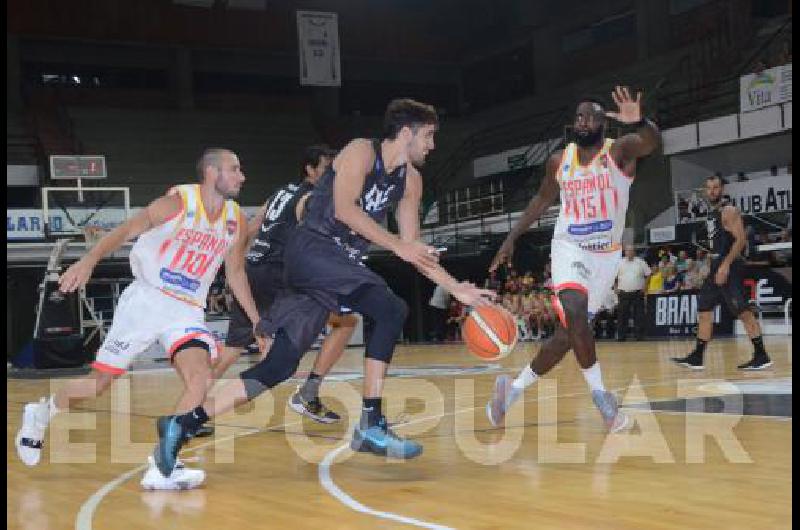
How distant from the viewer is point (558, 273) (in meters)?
6.36

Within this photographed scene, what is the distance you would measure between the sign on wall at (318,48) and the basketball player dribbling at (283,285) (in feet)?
67.4

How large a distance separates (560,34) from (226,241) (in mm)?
27712

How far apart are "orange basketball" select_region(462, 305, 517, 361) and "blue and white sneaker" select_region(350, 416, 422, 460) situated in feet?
2.65

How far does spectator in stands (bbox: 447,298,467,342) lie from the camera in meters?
23.6

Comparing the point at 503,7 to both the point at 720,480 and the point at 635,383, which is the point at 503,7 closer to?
the point at 635,383

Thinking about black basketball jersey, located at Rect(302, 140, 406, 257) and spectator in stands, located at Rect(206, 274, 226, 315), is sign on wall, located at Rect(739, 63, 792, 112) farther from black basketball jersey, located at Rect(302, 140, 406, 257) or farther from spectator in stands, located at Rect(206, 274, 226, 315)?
black basketball jersey, located at Rect(302, 140, 406, 257)

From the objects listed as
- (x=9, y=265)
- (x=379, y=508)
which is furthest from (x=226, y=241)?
(x=9, y=265)

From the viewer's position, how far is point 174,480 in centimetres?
458

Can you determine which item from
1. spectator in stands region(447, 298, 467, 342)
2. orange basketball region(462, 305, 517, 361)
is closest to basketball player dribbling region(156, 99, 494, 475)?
orange basketball region(462, 305, 517, 361)

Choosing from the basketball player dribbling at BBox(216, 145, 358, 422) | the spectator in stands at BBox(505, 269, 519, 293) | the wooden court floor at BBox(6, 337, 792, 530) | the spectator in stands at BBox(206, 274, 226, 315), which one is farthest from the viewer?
the spectator in stands at BBox(206, 274, 226, 315)

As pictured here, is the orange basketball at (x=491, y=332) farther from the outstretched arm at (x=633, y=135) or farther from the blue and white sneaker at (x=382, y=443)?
the outstretched arm at (x=633, y=135)

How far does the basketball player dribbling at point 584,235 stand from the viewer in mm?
6164

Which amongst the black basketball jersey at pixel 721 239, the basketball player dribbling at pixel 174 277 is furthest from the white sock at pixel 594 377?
the black basketball jersey at pixel 721 239

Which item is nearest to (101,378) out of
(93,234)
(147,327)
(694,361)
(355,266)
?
(147,327)
